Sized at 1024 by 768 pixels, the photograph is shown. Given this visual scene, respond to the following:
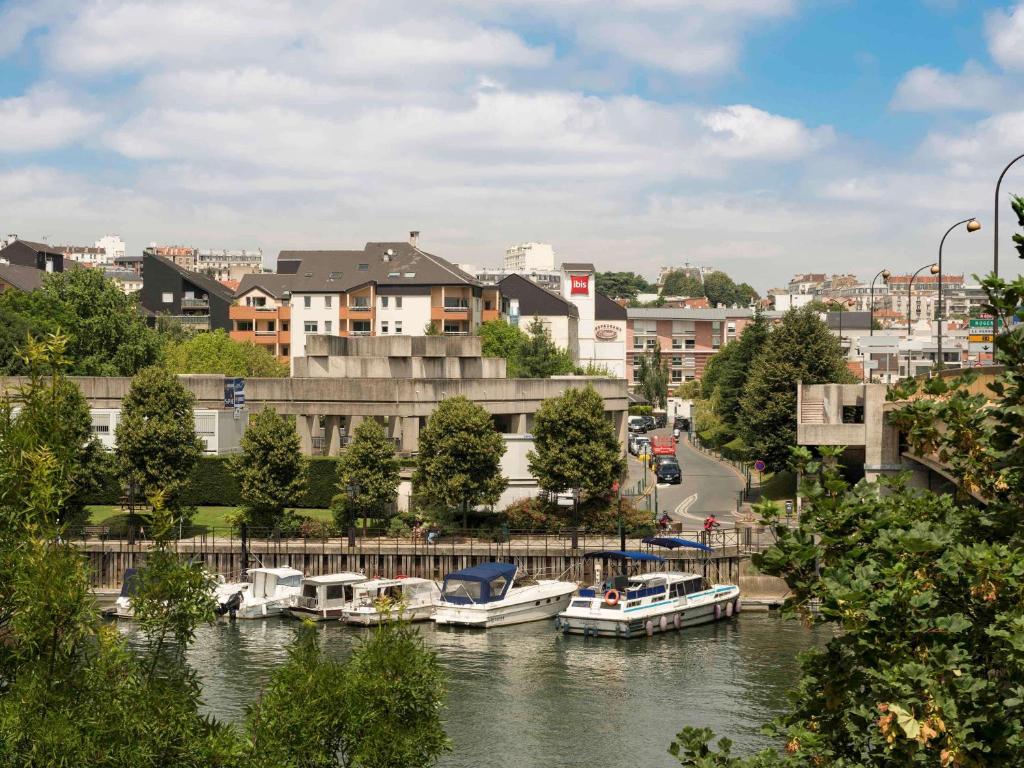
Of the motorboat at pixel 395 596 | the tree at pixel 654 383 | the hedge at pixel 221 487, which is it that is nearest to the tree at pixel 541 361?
the tree at pixel 654 383

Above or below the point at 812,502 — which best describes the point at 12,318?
above

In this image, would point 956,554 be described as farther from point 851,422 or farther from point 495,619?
point 851,422

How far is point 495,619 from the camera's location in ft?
182

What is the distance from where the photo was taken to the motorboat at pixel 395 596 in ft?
185

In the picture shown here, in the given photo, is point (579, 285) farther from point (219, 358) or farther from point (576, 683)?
point (576, 683)

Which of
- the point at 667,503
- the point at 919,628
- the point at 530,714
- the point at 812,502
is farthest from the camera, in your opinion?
the point at 667,503

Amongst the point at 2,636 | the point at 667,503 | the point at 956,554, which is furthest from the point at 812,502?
the point at 667,503

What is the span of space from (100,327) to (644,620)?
6319cm

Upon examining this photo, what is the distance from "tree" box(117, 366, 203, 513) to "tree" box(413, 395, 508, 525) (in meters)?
11.2

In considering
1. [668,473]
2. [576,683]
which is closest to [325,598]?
[576,683]

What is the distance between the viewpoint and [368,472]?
2571 inches

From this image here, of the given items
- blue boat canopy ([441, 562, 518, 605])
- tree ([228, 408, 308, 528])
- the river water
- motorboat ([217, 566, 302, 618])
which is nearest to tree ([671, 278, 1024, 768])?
the river water

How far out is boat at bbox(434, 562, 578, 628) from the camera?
182 feet

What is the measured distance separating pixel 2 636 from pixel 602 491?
48.7 metres
